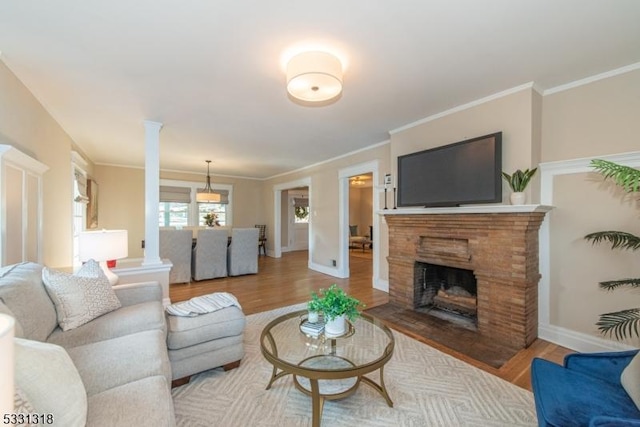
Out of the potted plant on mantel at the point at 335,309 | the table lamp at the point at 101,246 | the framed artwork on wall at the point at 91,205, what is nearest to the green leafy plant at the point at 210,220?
the framed artwork on wall at the point at 91,205

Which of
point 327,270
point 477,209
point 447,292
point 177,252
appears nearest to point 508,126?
point 477,209

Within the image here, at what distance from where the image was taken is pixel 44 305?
1.64 m

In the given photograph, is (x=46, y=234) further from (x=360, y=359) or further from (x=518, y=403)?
(x=518, y=403)

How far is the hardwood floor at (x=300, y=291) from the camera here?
2256 mm

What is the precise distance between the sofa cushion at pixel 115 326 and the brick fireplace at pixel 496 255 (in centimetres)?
275

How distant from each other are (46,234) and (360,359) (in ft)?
11.8

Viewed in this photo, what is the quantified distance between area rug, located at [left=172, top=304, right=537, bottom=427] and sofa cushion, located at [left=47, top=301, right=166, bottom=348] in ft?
1.67

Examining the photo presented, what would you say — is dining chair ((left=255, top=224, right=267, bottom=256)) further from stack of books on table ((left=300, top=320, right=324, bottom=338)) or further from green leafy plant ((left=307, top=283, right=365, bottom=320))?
green leafy plant ((left=307, top=283, right=365, bottom=320))

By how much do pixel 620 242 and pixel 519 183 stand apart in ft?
2.71

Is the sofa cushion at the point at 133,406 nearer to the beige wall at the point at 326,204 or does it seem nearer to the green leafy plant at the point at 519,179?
the green leafy plant at the point at 519,179

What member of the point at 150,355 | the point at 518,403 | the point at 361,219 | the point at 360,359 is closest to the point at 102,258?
the point at 150,355

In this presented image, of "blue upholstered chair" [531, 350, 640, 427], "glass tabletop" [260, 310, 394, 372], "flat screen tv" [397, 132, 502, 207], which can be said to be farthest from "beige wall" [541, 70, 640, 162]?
"glass tabletop" [260, 310, 394, 372]

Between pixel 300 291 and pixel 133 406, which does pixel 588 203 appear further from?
pixel 300 291

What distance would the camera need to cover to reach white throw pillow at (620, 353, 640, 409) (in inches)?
45.9
